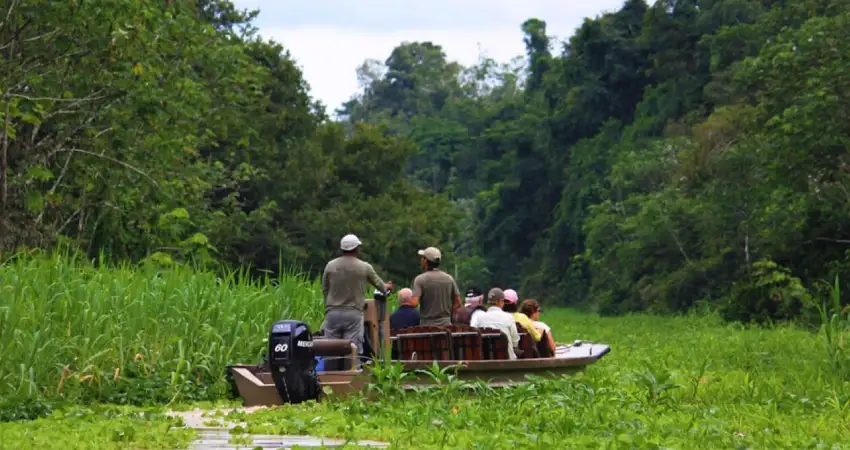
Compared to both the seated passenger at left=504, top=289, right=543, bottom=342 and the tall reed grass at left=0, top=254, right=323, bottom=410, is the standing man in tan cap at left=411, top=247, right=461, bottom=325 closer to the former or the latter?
the seated passenger at left=504, top=289, right=543, bottom=342

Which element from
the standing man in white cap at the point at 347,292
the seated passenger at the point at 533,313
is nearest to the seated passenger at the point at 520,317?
the seated passenger at the point at 533,313

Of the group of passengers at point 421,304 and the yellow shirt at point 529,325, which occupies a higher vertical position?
the group of passengers at point 421,304

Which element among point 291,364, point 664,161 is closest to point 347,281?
point 291,364

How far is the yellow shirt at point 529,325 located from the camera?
1831 centimetres

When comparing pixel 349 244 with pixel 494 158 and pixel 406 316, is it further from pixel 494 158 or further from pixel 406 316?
pixel 494 158

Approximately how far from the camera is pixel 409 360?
52.9ft

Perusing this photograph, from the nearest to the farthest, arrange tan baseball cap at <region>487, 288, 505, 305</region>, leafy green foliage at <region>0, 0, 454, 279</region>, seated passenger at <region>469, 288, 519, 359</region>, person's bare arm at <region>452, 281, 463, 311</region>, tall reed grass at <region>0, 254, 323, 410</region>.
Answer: tall reed grass at <region>0, 254, 323, 410</region>
seated passenger at <region>469, 288, 519, 359</region>
person's bare arm at <region>452, 281, 463, 311</region>
tan baseball cap at <region>487, 288, 505, 305</region>
leafy green foliage at <region>0, 0, 454, 279</region>

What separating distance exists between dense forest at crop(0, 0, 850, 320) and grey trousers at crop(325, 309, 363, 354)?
524 centimetres

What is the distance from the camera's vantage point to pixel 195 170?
30891 mm

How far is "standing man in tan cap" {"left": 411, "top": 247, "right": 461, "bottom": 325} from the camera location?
18.2 metres

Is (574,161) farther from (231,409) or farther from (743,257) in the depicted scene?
(231,409)

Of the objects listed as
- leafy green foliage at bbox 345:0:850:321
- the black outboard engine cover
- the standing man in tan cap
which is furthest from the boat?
leafy green foliage at bbox 345:0:850:321

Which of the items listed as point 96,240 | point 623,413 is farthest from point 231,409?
point 96,240

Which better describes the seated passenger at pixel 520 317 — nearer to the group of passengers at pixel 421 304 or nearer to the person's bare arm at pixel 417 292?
the group of passengers at pixel 421 304
